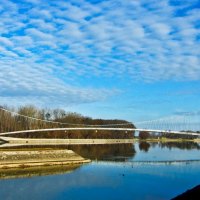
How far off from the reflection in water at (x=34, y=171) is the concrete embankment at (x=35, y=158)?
77 centimetres

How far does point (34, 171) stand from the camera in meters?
24.8

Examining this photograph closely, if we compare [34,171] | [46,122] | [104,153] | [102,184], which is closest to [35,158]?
[34,171]

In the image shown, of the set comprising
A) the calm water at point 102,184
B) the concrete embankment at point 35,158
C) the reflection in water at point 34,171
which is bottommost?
the calm water at point 102,184

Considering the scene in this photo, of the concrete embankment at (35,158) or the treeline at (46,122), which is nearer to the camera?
the concrete embankment at (35,158)

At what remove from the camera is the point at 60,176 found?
76.2ft

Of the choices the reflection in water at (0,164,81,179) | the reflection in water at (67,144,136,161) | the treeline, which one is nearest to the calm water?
the reflection in water at (0,164,81,179)

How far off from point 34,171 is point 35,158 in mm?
3233

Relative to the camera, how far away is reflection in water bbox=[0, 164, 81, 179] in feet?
74.9

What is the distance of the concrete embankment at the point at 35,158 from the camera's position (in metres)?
26.1

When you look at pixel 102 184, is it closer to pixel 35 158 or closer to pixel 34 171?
pixel 34 171

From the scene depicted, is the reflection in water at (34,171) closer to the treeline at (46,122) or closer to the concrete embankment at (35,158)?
the concrete embankment at (35,158)

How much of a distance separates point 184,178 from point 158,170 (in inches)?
158

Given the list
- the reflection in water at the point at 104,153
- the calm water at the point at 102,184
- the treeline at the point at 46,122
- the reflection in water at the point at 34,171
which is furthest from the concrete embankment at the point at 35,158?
the treeline at the point at 46,122

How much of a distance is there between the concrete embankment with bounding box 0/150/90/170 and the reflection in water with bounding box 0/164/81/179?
770 mm
